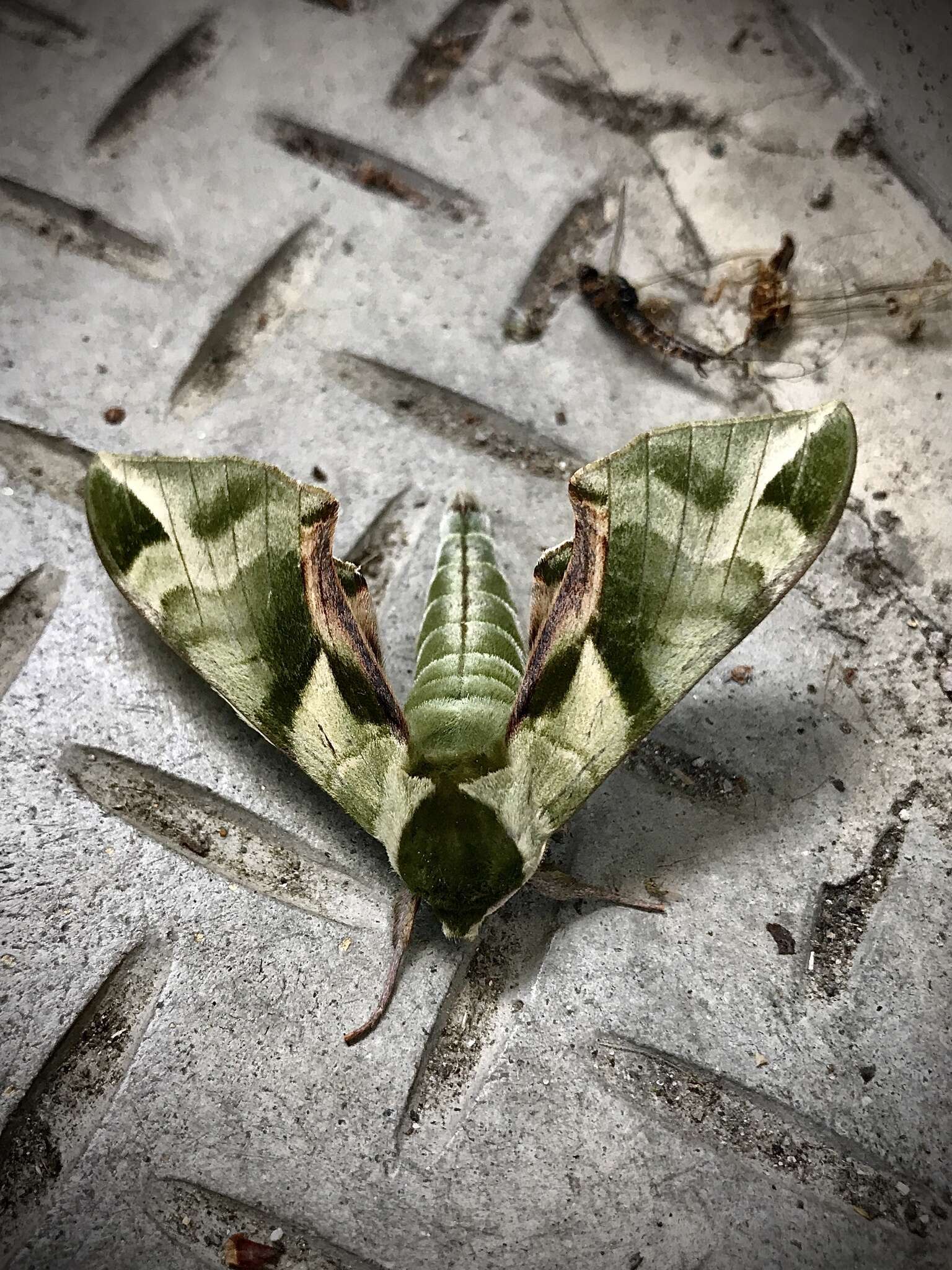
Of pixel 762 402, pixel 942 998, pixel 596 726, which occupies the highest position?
pixel 762 402

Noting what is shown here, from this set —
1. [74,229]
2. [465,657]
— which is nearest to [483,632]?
[465,657]

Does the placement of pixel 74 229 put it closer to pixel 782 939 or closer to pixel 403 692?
pixel 403 692

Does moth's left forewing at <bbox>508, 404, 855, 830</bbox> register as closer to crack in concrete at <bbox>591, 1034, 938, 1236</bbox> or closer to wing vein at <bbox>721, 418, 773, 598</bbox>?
wing vein at <bbox>721, 418, 773, 598</bbox>

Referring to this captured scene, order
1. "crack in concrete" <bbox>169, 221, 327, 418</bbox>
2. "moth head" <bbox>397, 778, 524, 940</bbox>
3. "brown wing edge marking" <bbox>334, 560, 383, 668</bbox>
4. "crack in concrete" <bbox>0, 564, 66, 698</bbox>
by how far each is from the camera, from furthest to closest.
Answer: "crack in concrete" <bbox>169, 221, 327, 418</bbox>
"crack in concrete" <bbox>0, 564, 66, 698</bbox>
"brown wing edge marking" <bbox>334, 560, 383, 668</bbox>
"moth head" <bbox>397, 778, 524, 940</bbox>

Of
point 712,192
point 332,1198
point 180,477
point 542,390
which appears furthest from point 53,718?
point 712,192

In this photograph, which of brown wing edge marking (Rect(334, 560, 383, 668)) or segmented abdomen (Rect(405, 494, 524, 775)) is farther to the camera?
brown wing edge marking (Rect(334, 560, 383, 668))

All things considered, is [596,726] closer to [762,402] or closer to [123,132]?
[762,402]

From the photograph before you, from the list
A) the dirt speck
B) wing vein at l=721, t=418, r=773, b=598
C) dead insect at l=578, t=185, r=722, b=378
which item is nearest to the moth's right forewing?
wing vein at l=721, t=418, r=773, b=598
